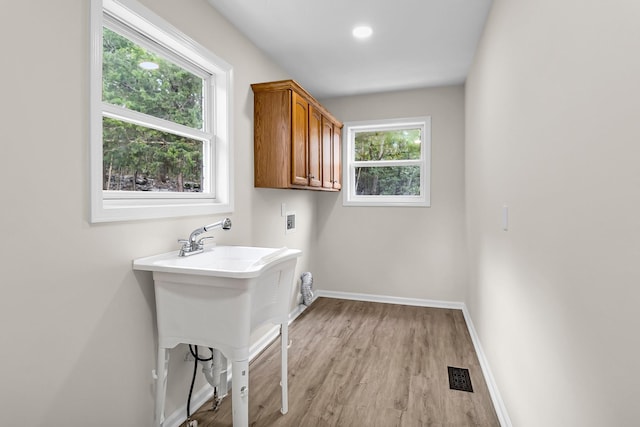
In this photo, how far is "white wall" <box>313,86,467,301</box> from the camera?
3.78m

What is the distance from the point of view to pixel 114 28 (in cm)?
163

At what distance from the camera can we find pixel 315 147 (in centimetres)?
319

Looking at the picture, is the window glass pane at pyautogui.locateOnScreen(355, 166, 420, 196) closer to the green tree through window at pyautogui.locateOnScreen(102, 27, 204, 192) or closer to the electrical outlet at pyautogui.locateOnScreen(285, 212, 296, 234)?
the electrical outlet at pyautogui.locateOnScreen(285, 212, 296, 234)

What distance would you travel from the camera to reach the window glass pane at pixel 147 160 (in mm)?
1636

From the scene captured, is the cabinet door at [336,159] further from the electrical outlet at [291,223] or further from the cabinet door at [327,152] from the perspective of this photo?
the electrical outlet at [291,223]

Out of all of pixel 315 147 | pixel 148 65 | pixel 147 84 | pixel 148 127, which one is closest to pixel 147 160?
pixel 148 127

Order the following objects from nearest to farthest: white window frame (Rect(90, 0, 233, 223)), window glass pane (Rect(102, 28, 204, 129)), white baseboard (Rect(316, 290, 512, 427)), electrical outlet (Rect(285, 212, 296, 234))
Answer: white window frame (Rect(90, 0, 233, 223)) → window glass pane (Rect(102, 28, 204, 129)) → white baseboard (Rect(316, 290, 512, 427)) → electrical outlet (Rect(285, 212, 296, 234))

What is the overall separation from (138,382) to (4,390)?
0.60m

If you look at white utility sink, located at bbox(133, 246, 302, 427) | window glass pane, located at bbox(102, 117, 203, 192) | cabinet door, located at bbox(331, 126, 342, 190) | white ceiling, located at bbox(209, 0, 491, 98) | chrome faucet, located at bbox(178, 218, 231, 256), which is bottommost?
white utility sink, located at bbox(133, 246, 302, 427)

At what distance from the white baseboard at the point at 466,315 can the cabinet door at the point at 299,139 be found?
1882mm

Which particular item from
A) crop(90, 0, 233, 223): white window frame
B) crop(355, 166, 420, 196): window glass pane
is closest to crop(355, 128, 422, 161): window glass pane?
crop(355, 166, 420, 196): window glass pane

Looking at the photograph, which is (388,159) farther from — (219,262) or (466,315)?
(219,262)

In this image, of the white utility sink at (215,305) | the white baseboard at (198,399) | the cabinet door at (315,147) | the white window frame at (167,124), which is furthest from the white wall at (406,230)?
the white utility sink at (215,305)

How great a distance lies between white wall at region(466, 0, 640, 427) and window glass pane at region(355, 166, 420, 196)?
6.55 feet
